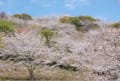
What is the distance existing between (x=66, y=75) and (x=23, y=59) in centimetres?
284

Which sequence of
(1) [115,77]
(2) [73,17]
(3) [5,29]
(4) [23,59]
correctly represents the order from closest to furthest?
(1) [115,77]
(4) [23,59]
(3) [5,29]
(2) [73,17]

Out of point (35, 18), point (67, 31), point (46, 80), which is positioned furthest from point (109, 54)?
point (35, 18)

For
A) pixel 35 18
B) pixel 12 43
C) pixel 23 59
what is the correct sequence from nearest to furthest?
pixel 23 59 → pixel 12 43 → pixel 35 18

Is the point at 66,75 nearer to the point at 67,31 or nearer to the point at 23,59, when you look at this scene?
the point at 23,59

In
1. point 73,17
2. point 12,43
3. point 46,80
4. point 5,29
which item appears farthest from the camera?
point 73,17

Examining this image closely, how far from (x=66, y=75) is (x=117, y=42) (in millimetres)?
12870

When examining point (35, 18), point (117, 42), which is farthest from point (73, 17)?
point (117, 42)

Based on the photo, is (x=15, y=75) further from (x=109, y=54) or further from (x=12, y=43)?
(x=109, y=54)

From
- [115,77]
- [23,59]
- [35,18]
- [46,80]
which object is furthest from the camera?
[35,18]

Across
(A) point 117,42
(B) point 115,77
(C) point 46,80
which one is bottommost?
(C) point 46,80

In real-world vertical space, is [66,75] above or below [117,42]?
below

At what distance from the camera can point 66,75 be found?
25.8m

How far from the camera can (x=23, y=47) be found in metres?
26.7

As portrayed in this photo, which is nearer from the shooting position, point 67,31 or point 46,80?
point 46,80
